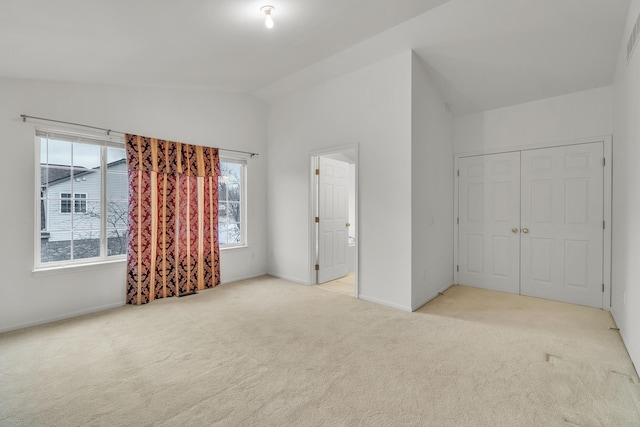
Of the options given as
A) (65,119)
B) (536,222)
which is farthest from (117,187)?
(536,222)

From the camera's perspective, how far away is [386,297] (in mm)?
3748

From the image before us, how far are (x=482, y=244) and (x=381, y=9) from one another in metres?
3.55

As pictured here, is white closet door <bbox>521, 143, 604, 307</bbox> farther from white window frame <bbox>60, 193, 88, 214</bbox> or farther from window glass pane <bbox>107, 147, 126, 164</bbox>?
white window frame <bbox>60, 193, 88, 214</bbox>

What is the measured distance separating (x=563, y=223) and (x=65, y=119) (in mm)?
6097

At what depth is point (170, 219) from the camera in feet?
13.4

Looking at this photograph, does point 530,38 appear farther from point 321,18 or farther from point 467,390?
point 467,390

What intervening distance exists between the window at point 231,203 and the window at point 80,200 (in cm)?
134

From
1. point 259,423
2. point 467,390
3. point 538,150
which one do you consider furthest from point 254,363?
point 538,150

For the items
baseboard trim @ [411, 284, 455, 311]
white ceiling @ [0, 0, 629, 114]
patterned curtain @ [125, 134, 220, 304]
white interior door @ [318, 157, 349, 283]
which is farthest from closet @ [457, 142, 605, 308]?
patterned curtain @ [125, 134, 220, 304]

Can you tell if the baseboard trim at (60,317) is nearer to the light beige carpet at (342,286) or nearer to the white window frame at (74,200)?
the white window frame at (74,200)

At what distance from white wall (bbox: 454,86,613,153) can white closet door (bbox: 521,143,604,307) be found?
0.20 metres

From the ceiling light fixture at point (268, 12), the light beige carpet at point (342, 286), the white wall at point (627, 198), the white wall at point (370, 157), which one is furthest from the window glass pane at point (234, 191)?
the white wall at point (627, 198)

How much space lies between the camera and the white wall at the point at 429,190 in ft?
11.8

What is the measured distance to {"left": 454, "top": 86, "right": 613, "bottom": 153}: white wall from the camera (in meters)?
3.71
